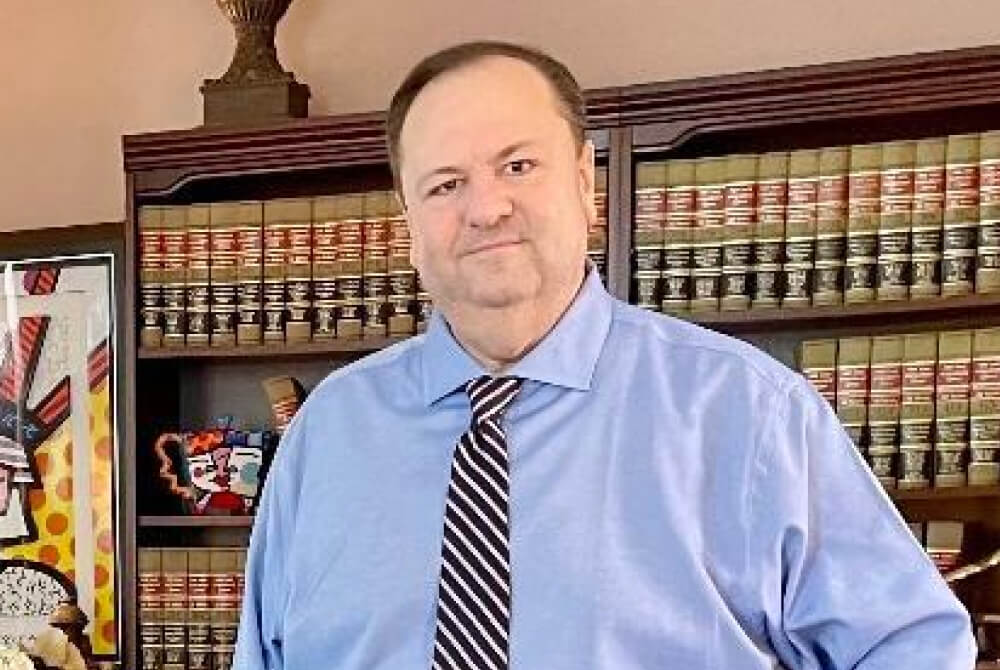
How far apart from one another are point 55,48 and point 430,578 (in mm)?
1929

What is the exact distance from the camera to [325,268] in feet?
8.08

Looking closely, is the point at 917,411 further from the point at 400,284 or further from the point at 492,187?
the point at 492,187

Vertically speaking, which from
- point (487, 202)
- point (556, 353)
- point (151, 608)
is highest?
point (487, 202)

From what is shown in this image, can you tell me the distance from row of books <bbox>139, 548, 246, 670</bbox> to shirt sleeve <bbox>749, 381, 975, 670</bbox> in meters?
1.38

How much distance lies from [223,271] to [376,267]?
27 centimetres

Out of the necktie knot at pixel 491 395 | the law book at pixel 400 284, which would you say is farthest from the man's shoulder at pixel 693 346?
the law book at pixel 400 284

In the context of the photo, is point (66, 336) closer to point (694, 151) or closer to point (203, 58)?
point (203, 58)

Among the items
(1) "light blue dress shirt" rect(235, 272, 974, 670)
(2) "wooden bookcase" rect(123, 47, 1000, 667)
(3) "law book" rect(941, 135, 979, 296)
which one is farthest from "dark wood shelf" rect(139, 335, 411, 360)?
(1) "light blue dress shirt" rect(235, 272, 974, 670)

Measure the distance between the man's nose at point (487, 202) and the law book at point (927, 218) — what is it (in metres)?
0.91

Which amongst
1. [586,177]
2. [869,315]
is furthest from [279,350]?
[586,177]

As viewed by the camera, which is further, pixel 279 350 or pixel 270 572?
pixel 279 350

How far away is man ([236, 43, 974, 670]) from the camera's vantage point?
4.23 feet

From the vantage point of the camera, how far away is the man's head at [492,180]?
136 cm

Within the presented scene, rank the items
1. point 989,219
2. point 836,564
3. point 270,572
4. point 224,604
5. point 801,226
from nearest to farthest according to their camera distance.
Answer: point 836,564 < point 270,572 < point 989,219 < point 801,226 < point 224,604
